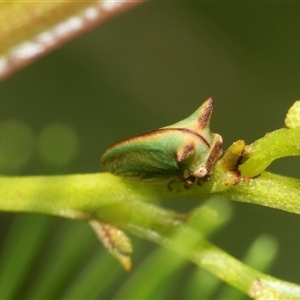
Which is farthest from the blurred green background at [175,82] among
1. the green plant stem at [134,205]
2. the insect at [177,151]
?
the insect at [177,151]

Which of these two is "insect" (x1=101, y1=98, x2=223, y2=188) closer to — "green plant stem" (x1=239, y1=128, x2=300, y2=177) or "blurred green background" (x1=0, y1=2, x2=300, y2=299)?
"green plant stem" (x1=239, y1=128, x2=300, y2=177)

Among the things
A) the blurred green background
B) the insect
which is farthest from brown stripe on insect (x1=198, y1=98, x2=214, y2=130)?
the blurred green background

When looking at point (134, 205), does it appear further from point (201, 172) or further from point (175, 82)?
point (175, 82)

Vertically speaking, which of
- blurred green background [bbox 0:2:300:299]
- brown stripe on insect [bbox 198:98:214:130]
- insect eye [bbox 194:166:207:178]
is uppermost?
blurred green background [bbox 0:2:300:299]

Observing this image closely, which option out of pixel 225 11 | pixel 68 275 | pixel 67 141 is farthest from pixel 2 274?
pixel 225 11

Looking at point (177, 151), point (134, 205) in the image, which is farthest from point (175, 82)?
point (177, 151)

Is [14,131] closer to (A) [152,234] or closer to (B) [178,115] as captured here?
(A) [152,234]

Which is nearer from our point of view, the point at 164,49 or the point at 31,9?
the point at 31,9
